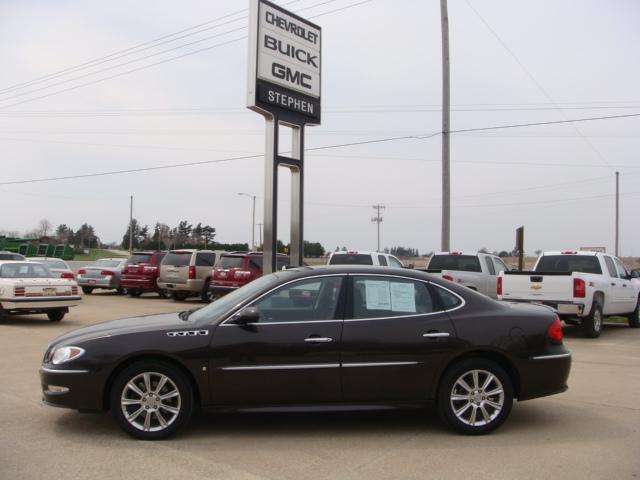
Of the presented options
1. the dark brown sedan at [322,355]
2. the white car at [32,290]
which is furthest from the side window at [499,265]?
the dark brown sedan at [322,355]

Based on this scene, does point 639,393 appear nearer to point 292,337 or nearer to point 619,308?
point 292,337

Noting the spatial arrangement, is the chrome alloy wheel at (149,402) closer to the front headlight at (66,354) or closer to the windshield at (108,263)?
the front headlight at (66,354)

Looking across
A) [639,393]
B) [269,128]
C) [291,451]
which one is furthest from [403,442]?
[269,128]

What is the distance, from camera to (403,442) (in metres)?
5.30

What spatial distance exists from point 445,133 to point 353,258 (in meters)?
8.64

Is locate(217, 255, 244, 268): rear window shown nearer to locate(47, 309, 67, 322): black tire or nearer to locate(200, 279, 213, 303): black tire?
locate(200, 279, 213, 303): black tire

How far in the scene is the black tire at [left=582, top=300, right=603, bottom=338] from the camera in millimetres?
12789

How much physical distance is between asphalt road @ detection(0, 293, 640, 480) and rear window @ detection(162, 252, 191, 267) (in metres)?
14.0

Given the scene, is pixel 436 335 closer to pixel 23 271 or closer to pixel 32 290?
pixel 32 290

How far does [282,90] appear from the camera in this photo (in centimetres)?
1491

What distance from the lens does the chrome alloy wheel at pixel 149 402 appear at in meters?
5.26

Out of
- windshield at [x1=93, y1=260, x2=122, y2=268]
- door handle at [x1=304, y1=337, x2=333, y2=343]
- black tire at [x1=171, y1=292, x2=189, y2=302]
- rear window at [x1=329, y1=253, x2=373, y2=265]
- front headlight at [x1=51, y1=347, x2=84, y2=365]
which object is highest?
rear window at [x1=329, y1=253, x2=373, y2=265]

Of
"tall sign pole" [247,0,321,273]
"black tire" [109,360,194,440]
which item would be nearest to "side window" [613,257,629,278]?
"tall sign pole" [247,0,321,273]

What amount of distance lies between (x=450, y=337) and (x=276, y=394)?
1.64 m
